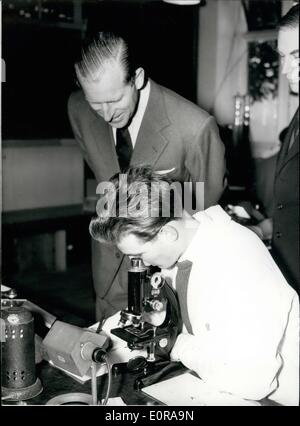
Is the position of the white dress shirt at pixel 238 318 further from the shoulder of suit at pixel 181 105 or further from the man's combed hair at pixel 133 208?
the shoulder of suit at pixel 181 105

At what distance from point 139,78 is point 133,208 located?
2.66 feet

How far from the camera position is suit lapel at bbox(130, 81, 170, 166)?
7.27ft

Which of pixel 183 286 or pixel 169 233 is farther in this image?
pixel 183 286

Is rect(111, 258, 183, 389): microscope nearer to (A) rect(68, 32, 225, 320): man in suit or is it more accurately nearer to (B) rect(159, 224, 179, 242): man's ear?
(B) rect(159, 224, 179, 242): man's ear

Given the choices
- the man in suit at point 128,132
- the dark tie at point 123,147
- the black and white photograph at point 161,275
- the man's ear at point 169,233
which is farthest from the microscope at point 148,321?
the dark tie at point 123,147

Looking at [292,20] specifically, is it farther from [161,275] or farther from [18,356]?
[18,356]

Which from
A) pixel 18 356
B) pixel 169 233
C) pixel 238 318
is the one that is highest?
pixel 169 233

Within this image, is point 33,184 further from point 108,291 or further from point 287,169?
point 287,169

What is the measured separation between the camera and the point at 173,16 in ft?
19.0

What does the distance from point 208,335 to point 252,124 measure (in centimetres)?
470

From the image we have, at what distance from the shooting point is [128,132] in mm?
2301

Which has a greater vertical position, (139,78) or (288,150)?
(139,78)

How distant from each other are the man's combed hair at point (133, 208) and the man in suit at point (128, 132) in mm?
537

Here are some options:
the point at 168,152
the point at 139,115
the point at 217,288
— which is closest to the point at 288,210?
the point at 168,152
